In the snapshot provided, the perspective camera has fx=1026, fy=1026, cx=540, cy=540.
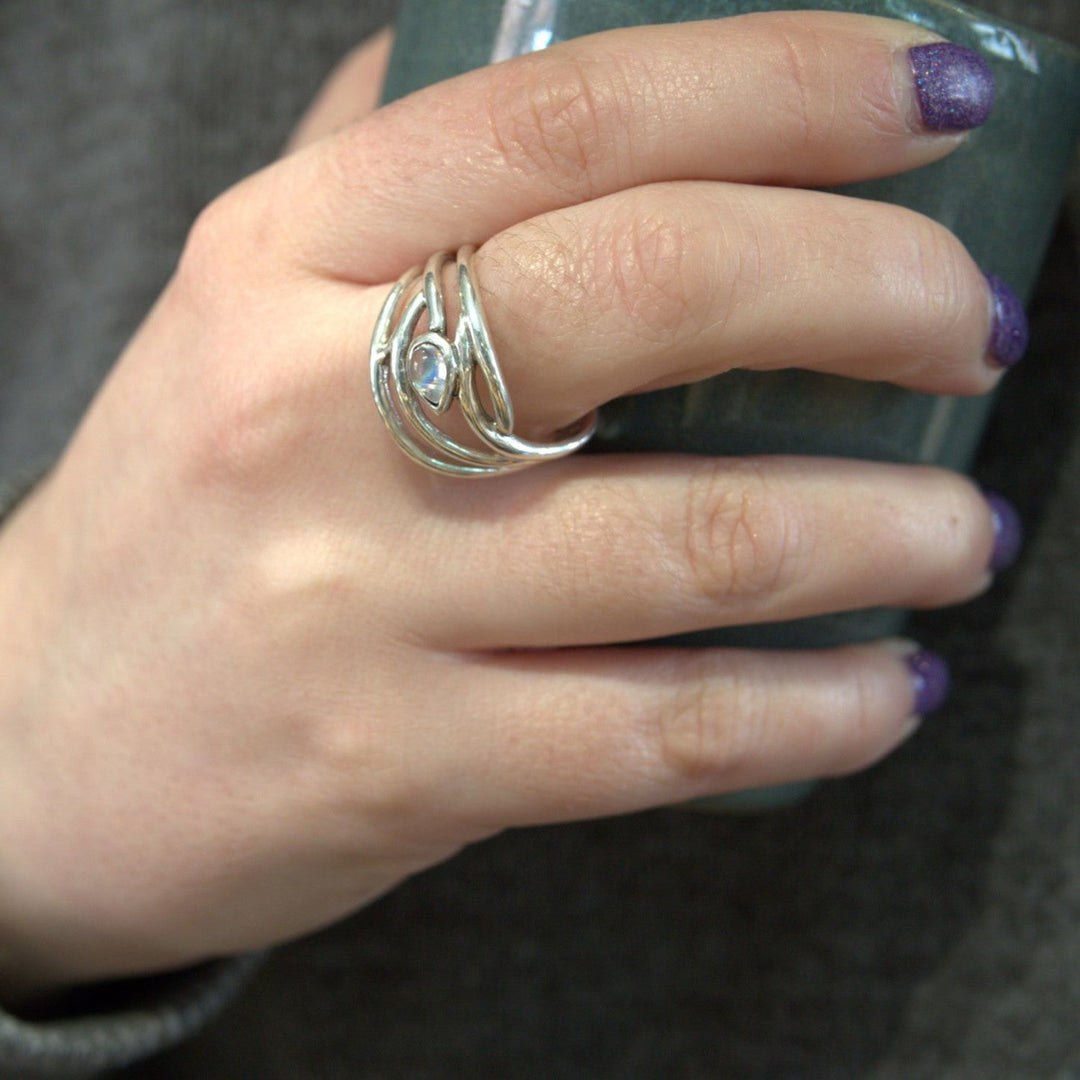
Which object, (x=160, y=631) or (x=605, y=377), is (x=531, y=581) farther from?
(x=160, y=631)

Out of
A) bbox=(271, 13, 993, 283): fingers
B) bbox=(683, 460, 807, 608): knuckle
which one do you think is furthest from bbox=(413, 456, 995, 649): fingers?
bbox=(271, 13, 993, 283): fingers

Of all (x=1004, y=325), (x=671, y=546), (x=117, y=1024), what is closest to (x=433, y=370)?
(x=671, y=546)

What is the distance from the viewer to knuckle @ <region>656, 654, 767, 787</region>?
44 centimetres

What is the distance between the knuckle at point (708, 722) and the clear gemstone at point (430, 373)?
17 centimetres

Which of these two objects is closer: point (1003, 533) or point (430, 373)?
point (430, 373)

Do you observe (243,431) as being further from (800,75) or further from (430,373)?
(800,75)

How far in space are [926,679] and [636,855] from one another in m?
0.28

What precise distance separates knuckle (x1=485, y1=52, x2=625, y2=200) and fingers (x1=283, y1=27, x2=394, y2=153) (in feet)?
0.88

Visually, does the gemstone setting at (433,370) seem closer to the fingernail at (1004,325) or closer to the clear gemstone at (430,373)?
the clear gemstone at (430,373)

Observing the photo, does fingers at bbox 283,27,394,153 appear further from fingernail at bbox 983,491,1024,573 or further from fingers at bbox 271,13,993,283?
fingernail at bbox 983,491,1024,573

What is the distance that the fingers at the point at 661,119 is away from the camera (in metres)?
0.35

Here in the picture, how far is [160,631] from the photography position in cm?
48

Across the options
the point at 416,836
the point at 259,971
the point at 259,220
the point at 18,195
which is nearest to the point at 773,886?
the point at 416,836

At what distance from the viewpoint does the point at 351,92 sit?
0.63 metres
